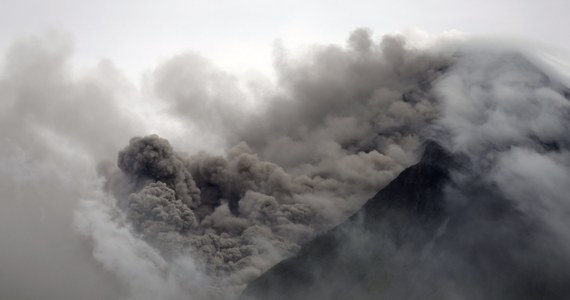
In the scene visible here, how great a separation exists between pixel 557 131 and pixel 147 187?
61418 millimetres

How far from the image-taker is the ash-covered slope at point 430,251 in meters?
92.8

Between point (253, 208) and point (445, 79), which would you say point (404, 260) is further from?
point (445, 79)

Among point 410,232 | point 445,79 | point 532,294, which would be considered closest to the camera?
point 532,294

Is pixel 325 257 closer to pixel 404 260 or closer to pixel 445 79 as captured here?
pixel 404 260

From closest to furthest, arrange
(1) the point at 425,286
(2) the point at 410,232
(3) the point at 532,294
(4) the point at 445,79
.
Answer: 1. (3) the point at 532,294
2. (1) the point at 425,286
3. (2) the point at 410,232
4. (4) the point at 445,79

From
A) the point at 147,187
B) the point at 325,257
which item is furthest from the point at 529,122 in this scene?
the point at 147,187

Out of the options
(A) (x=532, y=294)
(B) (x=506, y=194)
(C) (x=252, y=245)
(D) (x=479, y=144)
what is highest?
(D) (x=479, y=144)

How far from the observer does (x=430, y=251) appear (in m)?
99.6

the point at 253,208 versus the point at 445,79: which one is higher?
the point at 445,79

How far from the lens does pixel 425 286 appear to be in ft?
313

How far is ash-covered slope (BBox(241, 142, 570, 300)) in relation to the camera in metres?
92.8

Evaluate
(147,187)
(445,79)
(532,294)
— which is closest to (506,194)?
(532,294)

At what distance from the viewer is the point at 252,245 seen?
9225cm

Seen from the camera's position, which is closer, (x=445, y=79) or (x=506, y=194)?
(x=506, y=194)
